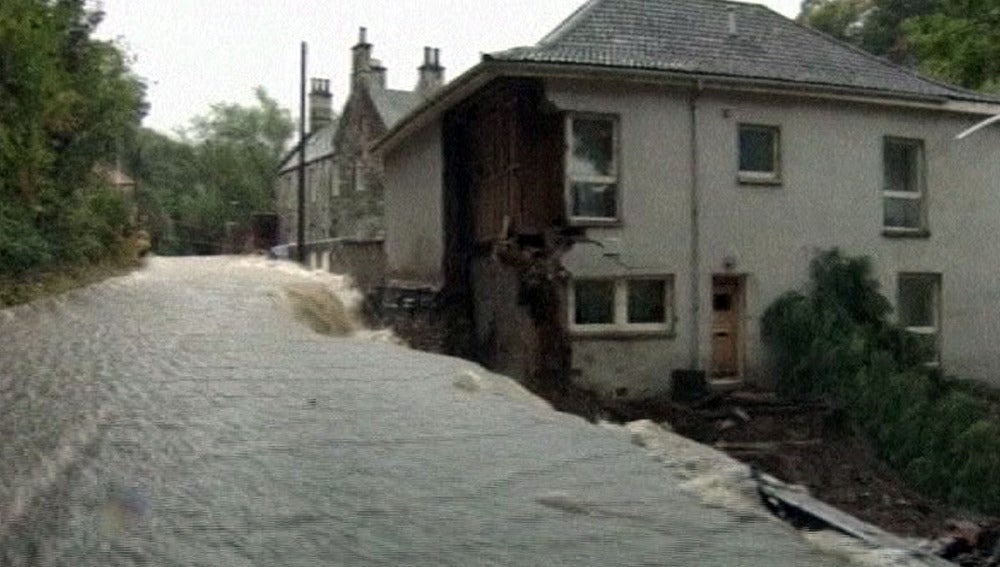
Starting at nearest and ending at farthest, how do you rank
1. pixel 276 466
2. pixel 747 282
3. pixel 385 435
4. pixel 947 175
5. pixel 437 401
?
pixel 276 466 → pixel 385 435 → pixel 437 401 → pixel 747 282 → pixel 947 175

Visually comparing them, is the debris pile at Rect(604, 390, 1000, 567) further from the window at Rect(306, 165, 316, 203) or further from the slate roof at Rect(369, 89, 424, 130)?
the window at Rect(306, 165, 316, 203)

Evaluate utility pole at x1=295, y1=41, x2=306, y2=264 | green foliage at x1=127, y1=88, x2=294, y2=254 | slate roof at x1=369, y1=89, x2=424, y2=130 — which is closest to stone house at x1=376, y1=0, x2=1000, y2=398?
utility pole at x1=295, y1=41, x2=306, y2=264

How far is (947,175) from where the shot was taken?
2036 centimetres

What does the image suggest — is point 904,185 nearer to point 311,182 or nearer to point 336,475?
point 336,475

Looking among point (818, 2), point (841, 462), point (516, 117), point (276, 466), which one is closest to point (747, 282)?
point (841, 462)

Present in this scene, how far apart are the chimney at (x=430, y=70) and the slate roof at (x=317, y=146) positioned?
392cm

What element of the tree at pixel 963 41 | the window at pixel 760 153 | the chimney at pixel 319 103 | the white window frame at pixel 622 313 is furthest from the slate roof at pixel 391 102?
the white window frame at pixel 622 313

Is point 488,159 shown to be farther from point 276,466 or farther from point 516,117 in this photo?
point 276,466

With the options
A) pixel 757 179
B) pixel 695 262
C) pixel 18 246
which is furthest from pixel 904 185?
pixel 18 246

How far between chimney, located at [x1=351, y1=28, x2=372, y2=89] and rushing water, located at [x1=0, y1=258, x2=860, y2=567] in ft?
114

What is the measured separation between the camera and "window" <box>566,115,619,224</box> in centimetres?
1744

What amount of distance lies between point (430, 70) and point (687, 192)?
26.3 m

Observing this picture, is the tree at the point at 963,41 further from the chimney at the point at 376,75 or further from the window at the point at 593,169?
the chimney at the point at 376,75

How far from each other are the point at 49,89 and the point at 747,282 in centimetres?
1049
